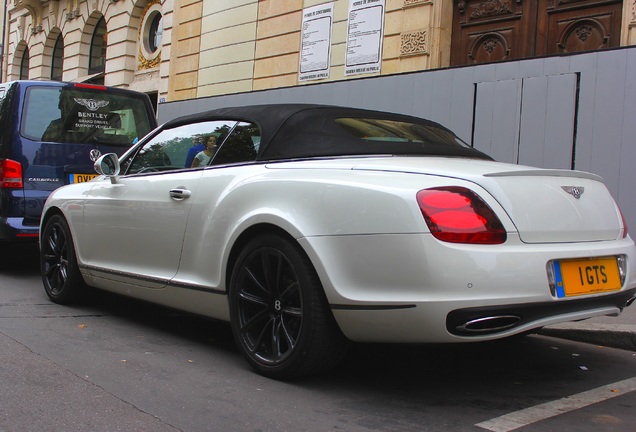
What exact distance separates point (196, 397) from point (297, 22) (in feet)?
41.7

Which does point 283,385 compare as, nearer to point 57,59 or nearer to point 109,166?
point 109,166

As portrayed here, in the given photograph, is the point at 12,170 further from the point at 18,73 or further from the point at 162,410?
the point at 18,73

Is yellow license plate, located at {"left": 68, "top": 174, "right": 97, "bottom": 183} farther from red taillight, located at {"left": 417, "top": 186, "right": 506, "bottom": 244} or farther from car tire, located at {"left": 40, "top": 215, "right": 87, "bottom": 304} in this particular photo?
red taillight, located at {"left": 417, "top": 186, "right": 506, "bottom": 244}

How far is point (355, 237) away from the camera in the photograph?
3.17 metres

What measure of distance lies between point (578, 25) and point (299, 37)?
6279 mm

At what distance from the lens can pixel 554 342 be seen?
482 cm

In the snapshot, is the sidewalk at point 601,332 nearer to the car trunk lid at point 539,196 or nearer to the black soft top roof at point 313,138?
the car trunk lid at point 539,196

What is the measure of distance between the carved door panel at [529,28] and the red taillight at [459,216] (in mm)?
7866

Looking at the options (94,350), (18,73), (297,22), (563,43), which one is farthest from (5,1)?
(94,350)

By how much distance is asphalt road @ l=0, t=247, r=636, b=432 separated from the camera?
2982 mm

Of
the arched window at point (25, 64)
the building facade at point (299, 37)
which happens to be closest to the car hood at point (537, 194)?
the building facade at point (299, 37)

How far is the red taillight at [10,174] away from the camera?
670 cm

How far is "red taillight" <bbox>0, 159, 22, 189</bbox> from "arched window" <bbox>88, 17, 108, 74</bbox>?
737 inches

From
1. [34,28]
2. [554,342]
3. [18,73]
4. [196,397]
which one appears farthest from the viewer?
[18,73]
